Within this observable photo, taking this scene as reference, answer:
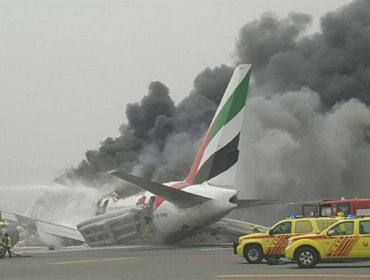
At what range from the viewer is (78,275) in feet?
89.4

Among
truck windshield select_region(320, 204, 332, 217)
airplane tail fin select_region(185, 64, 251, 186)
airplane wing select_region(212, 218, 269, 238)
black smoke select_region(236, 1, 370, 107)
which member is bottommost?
airplane wing select_region(212, 218, 269, 238)

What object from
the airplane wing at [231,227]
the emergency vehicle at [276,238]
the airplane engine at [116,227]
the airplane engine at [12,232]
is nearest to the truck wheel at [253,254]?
the emergency vehicle at [276,238]

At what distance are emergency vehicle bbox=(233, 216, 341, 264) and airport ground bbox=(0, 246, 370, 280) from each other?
0.43 meters

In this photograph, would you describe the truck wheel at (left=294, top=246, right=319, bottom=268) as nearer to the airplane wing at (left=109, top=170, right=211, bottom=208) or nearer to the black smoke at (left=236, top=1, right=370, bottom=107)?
the airplane wing at (left=109, top=170, right=211, bottom=208)

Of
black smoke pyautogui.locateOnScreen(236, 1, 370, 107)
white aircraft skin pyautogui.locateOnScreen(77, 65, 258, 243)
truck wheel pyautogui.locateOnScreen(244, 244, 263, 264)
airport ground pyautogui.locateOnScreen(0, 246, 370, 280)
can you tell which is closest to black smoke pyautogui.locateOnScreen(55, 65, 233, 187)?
black smoke pyautogui.locateOnScreen(236, 1, 370, 107)

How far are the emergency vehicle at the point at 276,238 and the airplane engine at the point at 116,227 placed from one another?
1609 cm

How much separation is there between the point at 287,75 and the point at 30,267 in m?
45.1

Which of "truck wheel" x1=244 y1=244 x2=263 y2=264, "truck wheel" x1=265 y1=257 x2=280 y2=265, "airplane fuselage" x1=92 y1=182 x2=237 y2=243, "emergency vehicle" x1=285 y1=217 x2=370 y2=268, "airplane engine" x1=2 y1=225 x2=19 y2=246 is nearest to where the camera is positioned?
"emergency vehicle" x1=285 y1=217 x2=370 y2=268

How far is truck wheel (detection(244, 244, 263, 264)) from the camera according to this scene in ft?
102

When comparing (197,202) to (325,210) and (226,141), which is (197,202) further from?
(325,210)

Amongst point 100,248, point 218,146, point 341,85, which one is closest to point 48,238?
point 100,248

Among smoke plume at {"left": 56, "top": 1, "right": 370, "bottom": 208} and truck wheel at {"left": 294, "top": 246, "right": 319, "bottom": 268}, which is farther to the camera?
smoke plume at {"left": 56, "top": 1, "right": 370, "bottom": 208}

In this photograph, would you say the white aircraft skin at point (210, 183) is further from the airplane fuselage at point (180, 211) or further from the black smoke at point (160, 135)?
the black smoke at point (160, 135)

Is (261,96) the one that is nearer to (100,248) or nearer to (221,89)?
(221,89)
